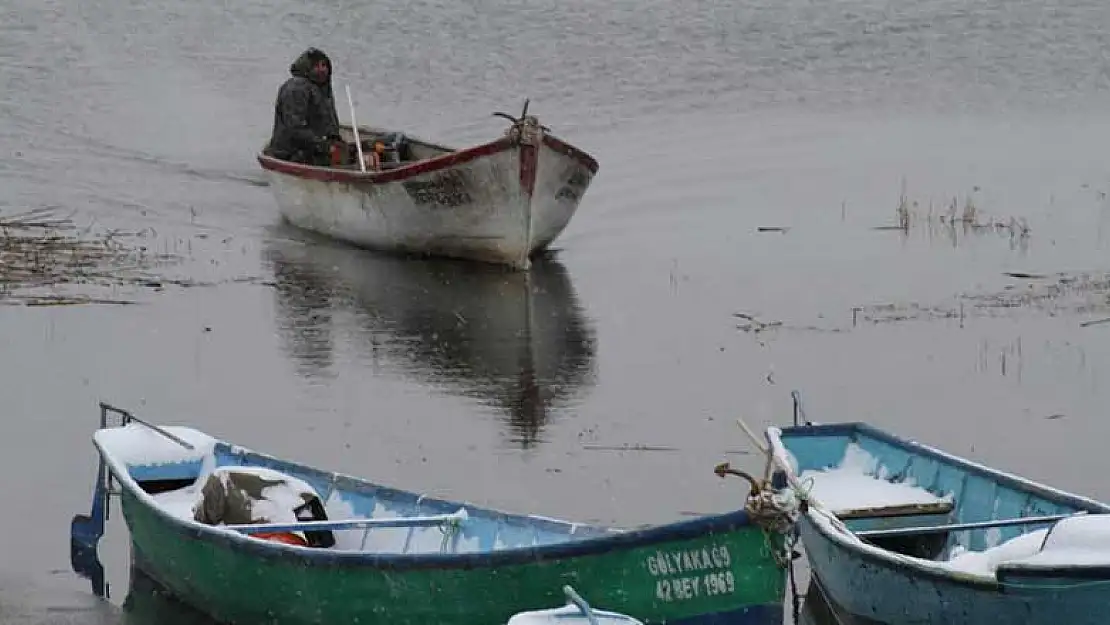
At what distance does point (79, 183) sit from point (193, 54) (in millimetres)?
10678

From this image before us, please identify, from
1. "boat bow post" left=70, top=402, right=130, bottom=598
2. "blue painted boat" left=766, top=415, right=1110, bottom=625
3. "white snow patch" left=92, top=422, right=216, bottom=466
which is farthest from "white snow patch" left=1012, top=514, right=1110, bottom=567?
"boat bow post" left=70, top=402, right=130, bottom=598

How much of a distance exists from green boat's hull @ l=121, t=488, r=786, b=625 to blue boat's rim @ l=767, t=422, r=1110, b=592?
2.50 feet

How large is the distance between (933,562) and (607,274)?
1020 cm

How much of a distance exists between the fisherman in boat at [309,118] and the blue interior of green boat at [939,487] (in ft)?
34.6

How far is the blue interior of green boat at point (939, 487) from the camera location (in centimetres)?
1020

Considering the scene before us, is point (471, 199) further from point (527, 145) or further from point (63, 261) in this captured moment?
point (63, 261)

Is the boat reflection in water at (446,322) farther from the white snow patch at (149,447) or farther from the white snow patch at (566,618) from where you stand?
the white snow patch at (566,618)

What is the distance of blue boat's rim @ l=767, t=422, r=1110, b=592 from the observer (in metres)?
8.28

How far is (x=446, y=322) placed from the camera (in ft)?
56.5

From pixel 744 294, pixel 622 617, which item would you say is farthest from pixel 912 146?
pixel 622 617

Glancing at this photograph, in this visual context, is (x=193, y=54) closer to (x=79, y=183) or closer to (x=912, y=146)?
(x=79, y=183)

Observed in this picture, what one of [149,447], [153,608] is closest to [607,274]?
[149,447]

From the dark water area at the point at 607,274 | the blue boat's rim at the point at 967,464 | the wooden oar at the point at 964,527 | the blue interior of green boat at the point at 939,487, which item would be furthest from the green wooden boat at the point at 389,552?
the blue boat's rim at the point at 967,464

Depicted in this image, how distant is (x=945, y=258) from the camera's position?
19.2m
